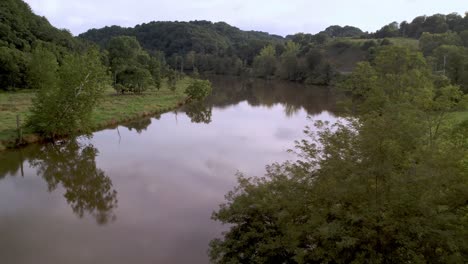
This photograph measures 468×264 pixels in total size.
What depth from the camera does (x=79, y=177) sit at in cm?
2258

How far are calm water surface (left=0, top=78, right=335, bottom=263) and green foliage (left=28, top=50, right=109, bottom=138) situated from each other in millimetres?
1638

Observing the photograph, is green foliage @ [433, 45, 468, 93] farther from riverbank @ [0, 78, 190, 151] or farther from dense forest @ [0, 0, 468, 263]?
riverbank @ [0, 78, 190, 151]

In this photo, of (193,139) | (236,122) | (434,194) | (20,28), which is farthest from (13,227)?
(20,28)

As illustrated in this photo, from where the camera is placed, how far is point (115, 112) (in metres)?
39.2

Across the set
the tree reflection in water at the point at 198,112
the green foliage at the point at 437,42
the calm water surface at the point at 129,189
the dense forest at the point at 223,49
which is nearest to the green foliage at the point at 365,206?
the calm water surface at the point at 129,189

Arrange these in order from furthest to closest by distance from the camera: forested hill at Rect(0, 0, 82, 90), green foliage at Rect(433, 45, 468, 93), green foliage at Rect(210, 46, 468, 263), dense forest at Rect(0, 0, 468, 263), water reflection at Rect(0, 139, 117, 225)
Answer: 1. forested hill at Rect(0, 0, 82, 90)
2. green foliage at Rect(433, 45, 468, 93)
3. water reflection at Rect(0, 139, 117, 225)
4. dense forest at Rect(0, 0, 468, 263)
5. green foliage at Rect(210, 46, 468, 263)

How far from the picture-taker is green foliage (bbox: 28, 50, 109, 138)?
1102 inches

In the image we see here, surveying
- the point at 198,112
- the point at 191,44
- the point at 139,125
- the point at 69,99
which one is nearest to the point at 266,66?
the point at 191,44

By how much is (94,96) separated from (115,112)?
10266 mm

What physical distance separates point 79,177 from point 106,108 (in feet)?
64.2

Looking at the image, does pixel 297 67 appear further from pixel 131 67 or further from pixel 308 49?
pixel 131 67

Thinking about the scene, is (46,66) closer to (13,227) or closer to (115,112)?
(115,112)

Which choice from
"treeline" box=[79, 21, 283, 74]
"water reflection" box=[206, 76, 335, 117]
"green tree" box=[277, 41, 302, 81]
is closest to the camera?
"water reflection" box=[206, 76, 335, 117]

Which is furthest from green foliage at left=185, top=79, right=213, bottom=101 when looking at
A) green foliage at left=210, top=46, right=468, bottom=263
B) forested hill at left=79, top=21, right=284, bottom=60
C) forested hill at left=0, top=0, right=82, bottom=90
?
forested hill at left=79, top=21, right=284, bottom=60
